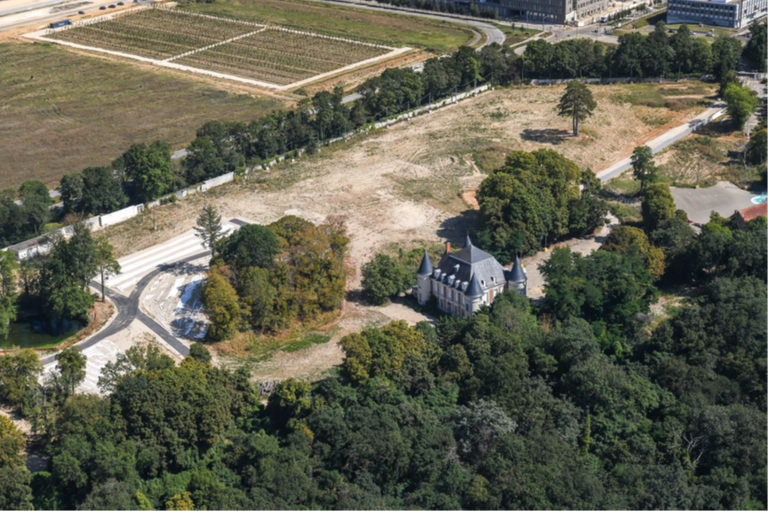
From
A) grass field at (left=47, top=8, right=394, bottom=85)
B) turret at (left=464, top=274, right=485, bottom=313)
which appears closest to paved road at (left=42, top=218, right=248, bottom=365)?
turret at (left=464, top=274, right=485, bottom=313)

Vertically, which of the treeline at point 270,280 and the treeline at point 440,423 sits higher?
the treeline at point 270,280

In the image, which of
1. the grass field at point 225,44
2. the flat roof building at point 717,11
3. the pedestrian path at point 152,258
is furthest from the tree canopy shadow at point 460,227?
the flat roof building at point 717,11

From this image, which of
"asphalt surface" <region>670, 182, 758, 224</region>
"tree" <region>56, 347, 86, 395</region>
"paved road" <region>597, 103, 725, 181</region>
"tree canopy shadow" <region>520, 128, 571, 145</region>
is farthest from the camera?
"tree canopy shadow" <region>520, 128, 571, 145</region>

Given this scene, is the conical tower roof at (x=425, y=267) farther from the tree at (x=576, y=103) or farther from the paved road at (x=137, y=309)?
the tree at (x=576, y=103)

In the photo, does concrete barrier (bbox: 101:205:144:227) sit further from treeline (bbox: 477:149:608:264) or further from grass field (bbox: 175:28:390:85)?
grass field (bbox: 175:28:390:85)

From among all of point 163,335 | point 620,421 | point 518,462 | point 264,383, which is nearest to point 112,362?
point 163,335

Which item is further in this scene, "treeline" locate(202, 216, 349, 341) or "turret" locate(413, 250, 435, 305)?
"turret" locate(413, 250, 435, 305)
